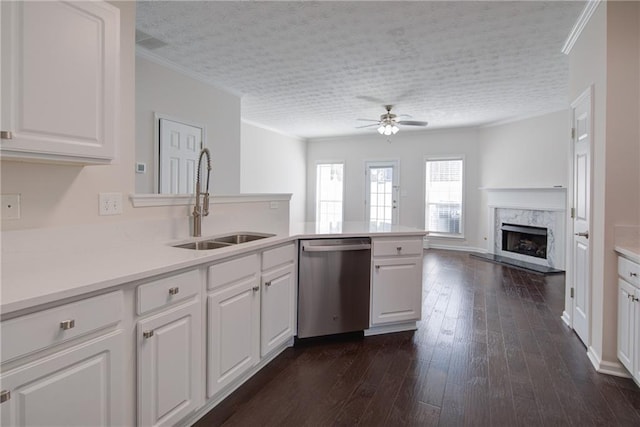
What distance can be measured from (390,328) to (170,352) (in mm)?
2011

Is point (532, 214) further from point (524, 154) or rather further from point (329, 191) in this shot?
point (329, 191)

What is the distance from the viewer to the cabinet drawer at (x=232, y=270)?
1.81 m

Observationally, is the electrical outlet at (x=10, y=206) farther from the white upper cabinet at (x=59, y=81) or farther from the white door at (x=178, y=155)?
the white door at (x=178, y=155)

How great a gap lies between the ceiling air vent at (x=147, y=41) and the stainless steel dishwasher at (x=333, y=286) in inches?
97.3

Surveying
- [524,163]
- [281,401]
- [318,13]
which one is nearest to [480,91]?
[524,163]

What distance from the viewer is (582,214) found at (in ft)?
9.50

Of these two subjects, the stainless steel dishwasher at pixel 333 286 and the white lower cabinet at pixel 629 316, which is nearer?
the white lower cabinet at pixel 629 316

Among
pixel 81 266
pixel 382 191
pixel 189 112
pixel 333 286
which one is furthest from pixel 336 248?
pixel 382 191

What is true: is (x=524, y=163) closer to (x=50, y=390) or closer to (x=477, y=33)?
(x=477, y=33)

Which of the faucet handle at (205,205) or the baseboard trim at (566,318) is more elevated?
the faucet handle at (205,205)

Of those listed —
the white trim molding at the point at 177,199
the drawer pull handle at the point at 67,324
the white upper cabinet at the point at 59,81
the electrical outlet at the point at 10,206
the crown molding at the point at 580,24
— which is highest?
the crown molding at the point at 580,24

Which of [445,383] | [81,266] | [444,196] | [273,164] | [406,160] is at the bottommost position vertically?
[445,383]

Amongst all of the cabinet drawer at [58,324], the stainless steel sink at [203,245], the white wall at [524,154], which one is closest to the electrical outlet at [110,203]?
the stainless steel sink at [203,245]

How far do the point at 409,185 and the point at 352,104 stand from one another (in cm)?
301
